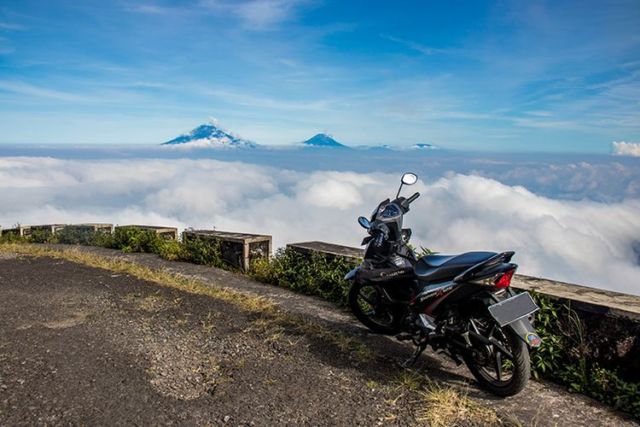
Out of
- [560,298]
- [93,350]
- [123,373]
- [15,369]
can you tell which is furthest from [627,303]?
[15,369]

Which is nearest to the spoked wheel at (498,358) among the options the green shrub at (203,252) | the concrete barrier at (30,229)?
the green shrub at (203,252)

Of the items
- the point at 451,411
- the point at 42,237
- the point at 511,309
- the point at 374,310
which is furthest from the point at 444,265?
the point at 42,237

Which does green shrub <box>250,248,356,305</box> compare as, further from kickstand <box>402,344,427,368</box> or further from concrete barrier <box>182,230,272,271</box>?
kickstand <box>402,344,427,368</box>

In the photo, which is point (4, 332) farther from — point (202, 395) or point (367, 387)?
point (367, 387)

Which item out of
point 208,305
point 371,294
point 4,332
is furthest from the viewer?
point 208,305

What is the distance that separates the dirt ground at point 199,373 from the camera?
131 inches

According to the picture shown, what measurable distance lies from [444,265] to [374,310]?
1.43 m

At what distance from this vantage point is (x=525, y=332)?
3586 millimetres

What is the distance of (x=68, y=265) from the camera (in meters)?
8.09

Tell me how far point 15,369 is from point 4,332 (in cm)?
115

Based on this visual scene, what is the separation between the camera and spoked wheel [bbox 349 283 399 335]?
511 centimetres

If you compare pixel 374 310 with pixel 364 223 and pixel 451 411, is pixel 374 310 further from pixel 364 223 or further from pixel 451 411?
pixel 451 411

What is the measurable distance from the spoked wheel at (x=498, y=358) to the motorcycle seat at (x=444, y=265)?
45 centimetres

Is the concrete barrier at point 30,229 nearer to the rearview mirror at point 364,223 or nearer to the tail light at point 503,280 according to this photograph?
the rearview mirror at point 364,223
